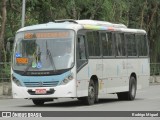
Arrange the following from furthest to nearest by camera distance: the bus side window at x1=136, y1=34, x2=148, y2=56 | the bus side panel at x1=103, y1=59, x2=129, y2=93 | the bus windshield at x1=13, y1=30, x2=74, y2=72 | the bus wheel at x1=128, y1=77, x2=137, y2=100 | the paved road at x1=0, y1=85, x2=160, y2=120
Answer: the bus side window at x1=136, y1=34, x2=148, y2=56 < the bus wheel at x1=128, y1=77, x2=137, y2=100 < the bus side panel at x1=103, y1=59, x2=129, y2=93 < the bus windshield at x1=13, y1=30, x2=74, y2=72 < the paved road at x1=0, y1=85, x2=160, y2=120

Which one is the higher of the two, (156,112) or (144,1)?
(144,1)

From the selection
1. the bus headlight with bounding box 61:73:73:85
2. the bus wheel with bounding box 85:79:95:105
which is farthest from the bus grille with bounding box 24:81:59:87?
the bus wheel with bounding box 85:79:95:105

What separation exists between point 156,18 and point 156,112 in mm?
35338

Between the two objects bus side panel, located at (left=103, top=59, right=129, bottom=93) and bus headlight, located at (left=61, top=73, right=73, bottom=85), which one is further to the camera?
bus side panel, located at (left=103, top=59, right=129, bottom=93)

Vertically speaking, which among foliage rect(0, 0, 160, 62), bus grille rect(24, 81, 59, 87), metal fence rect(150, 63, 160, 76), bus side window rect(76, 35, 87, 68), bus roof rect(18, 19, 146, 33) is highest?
foliage rect(0, 0, 160, 62)

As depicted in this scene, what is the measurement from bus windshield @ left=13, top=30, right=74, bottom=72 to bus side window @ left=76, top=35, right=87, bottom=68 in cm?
34

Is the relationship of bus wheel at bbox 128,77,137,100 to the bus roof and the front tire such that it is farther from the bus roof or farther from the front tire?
the front tire

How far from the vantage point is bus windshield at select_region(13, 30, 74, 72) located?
68.9 feet

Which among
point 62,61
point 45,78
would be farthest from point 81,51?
point 45,78

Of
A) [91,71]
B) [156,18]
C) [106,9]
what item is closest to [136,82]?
[91,71]

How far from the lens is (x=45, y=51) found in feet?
69.8

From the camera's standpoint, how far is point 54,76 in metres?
20.9

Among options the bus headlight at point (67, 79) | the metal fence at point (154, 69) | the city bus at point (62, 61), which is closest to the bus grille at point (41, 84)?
the city bus at point (62, 61)

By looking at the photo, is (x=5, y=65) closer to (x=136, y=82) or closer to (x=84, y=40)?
(x=136, y=82)
